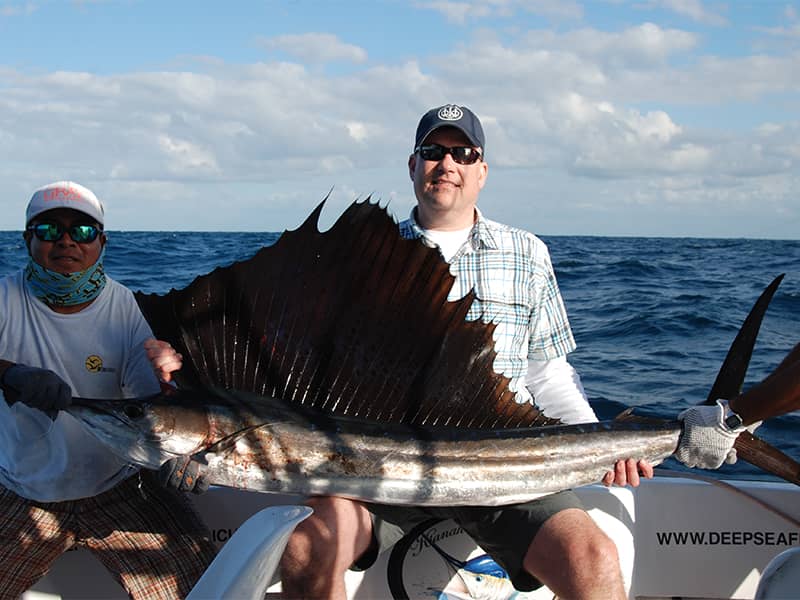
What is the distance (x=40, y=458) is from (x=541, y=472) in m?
1.37

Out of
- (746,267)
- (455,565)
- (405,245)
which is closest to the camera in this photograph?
(405,245)

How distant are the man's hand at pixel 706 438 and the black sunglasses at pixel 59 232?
67.3 inches

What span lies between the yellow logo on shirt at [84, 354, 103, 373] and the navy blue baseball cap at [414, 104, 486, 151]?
1201mm

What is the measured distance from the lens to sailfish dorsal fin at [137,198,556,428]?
2041 mm

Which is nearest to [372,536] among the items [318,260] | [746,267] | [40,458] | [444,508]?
[444,508]

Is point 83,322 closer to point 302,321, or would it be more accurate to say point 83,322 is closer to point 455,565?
point 302,321

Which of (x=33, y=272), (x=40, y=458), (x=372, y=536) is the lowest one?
(x=372, y=536)

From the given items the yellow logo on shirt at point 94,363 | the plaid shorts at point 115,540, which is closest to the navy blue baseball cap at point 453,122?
the yellow logo on shirt at point 94,363

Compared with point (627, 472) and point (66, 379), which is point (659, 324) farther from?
point (66, 379)

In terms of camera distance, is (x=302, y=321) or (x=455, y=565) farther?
(x=455, y=565)

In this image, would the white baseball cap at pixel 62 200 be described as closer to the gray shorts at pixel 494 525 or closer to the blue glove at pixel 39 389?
the blue glove at pixel 39 389

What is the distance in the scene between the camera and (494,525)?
2121mm

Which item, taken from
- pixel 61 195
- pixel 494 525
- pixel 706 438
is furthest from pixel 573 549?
pixel 61 195

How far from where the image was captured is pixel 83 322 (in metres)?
2.20
